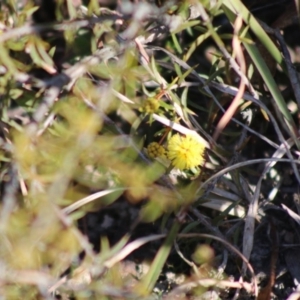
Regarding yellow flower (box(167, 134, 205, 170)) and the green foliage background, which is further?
yellow flower (box(167, 134, 205, 170))

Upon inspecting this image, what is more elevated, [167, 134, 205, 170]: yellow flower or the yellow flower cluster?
the yellow flower cluster

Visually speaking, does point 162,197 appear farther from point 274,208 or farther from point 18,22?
point 18,22

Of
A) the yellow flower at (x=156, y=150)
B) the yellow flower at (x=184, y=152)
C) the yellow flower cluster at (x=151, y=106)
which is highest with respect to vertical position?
the yellow flower cluster at (x=151, y=106)

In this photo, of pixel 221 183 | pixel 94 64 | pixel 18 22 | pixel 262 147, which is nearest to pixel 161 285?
pixel 221 183

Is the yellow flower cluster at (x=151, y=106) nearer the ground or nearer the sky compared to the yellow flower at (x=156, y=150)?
nearer the sky

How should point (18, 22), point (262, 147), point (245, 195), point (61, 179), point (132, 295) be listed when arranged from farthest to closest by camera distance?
point (262, 147)
point (245, 195)
point (18, 22)
point (132, 295)
point (61, 179)

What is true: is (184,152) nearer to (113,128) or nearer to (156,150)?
(156,150)
